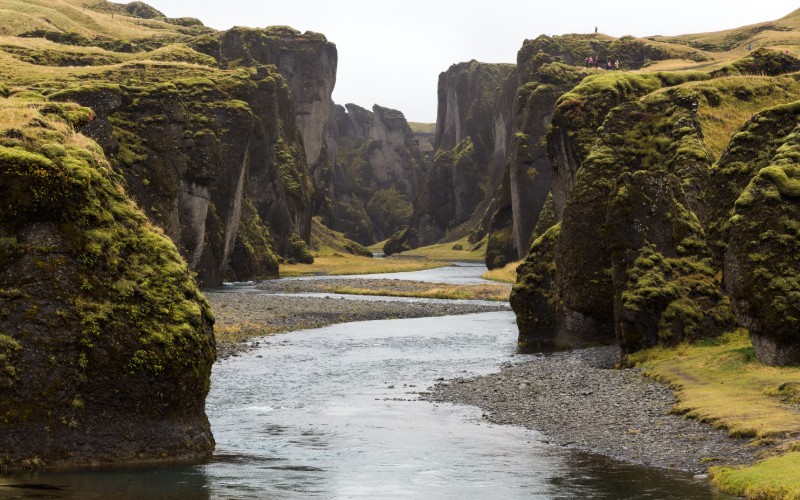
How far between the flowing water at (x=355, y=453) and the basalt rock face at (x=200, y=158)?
3858 cm

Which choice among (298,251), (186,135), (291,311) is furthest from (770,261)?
(298,251)

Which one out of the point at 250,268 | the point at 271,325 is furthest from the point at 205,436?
the point at 250,268

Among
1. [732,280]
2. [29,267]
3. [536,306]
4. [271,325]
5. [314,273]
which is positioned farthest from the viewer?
[314,273]

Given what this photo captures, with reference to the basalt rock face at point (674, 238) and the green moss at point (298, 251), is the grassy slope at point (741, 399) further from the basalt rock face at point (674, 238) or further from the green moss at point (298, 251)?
the green moss at point (298, 251)

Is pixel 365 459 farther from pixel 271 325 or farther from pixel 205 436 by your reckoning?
pixel 271 325

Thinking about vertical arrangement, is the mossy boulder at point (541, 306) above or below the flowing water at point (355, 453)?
above

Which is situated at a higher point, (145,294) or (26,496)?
(145,294)

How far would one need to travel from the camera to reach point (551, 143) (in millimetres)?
88500

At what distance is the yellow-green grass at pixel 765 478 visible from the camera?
75.0 ft

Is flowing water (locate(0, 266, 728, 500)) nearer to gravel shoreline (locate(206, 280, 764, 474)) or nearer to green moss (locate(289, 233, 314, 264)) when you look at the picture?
gravel shoreline (locate(206, 280, 764, 474))

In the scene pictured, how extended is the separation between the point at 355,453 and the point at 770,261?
20473 mm

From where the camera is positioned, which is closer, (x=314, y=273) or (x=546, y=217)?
(x=546, y=217)

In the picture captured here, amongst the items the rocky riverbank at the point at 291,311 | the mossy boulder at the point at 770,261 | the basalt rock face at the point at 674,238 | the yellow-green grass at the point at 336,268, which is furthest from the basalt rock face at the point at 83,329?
the yellow-green grass at the point at 336,268

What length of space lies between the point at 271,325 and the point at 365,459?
1729 inches
